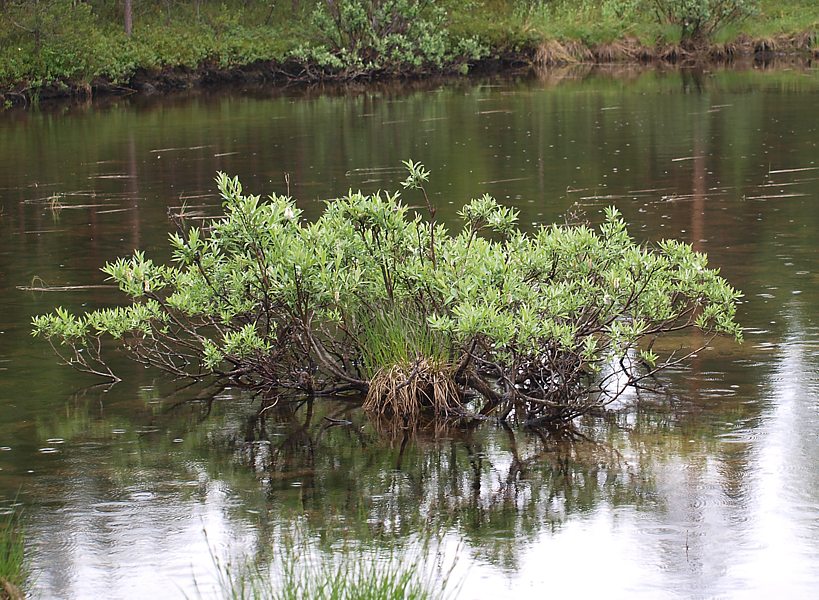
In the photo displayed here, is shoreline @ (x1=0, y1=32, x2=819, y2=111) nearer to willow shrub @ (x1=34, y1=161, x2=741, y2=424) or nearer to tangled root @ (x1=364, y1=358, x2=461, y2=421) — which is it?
willow shrub @ (x1=34, y1=161, x2=741, y2=424)

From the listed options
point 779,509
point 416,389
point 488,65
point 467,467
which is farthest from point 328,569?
point 488,65

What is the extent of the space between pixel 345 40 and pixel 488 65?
18.3 feet

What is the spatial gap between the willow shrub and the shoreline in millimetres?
36243

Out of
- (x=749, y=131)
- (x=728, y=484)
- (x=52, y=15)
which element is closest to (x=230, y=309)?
(x=728, y=484)

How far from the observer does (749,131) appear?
88.8ft

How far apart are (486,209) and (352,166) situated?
46.9 feet

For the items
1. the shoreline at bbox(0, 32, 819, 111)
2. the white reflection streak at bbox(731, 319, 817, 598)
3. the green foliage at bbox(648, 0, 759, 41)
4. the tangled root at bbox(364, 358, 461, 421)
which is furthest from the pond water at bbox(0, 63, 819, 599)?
the green foliage at bbox(648, 0, 759, 41)

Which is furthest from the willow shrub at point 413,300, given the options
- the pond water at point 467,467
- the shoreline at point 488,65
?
the shoreline at point 488,65

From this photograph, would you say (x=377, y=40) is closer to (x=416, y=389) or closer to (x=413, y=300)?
(x=413, y=300)

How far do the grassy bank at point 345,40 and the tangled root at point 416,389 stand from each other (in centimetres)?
3579

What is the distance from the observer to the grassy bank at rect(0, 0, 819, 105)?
4469 centimetres

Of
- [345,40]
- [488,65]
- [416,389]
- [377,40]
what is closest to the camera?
[416,389]

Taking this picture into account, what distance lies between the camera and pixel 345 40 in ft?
162

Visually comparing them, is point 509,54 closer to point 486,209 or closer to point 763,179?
point 763,179
